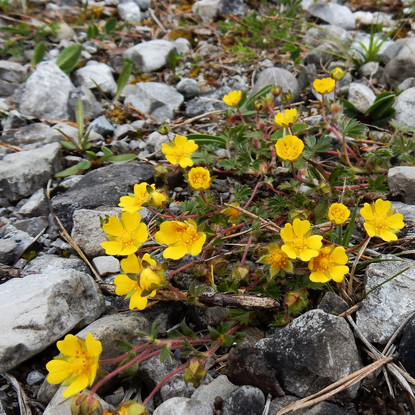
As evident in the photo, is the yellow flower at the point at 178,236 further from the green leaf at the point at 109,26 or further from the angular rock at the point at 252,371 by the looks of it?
the green leaf at the point at 109,26

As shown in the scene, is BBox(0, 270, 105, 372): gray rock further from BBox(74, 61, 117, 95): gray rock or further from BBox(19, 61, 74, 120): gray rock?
BBox(74, 61, 117, 95): gray rock

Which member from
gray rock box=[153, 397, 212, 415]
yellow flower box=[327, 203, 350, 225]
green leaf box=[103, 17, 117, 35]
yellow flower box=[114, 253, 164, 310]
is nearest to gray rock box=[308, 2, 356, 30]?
green leaf box=[103, 17, 117, 35]

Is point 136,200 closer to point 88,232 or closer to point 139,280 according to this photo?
point 88,232

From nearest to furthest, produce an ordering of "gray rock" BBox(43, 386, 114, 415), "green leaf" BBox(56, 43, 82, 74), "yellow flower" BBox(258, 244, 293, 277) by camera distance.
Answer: "gray rock" BBox(43, 386, 114, 415) < "yellow flower" BBox(258, 244, 293, 277) < "green leaf" BBox(56, 43, 82, 74)

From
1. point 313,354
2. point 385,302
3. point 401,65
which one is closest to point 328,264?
point 385,302

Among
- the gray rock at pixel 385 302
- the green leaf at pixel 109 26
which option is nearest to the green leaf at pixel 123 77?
the green leaf at pixel 109 26

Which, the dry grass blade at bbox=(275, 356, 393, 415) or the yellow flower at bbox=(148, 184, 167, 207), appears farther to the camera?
the yellow flower at bbox=(148, 184, 167, 207)

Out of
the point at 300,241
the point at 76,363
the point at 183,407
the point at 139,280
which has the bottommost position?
the point at 183,407
